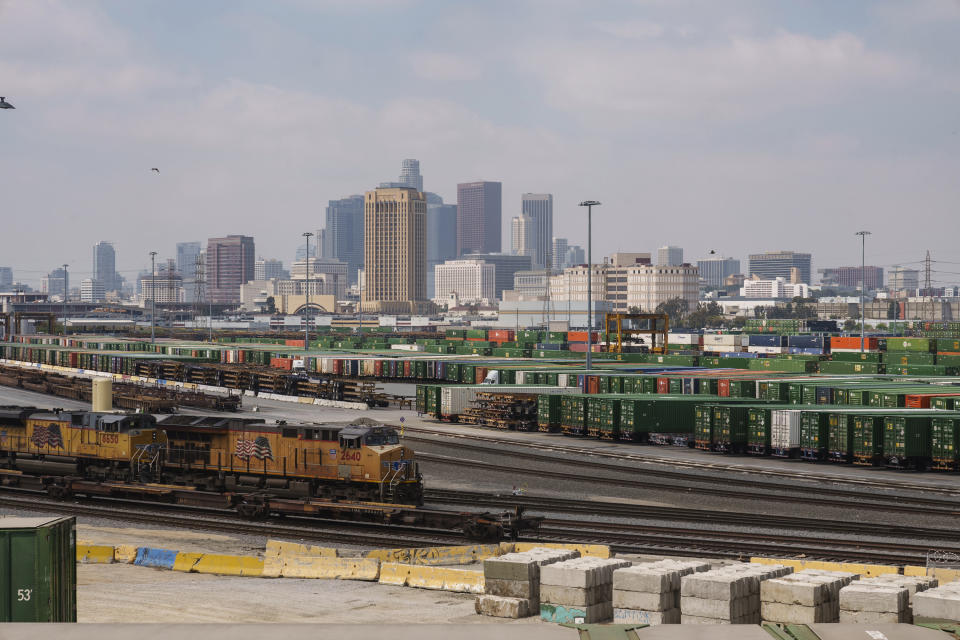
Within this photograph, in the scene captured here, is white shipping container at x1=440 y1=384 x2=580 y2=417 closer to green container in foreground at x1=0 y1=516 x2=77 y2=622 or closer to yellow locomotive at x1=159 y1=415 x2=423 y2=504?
yellow locomotive at x1=159 y1=415 x2=423 y2=504

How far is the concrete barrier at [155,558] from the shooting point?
2688 centimetres

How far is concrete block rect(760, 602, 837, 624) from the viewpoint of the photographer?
18.2 meters

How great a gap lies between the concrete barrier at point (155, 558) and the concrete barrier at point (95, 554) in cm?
76

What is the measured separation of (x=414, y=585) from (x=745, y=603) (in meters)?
8.82

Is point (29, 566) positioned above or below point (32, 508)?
above

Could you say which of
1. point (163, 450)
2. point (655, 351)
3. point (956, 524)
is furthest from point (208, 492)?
point (655, 351)

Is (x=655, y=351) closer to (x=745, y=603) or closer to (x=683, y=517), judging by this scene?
(x=683, y=517)

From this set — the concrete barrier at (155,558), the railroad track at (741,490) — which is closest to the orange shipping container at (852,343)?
the railroad track at (741,490)

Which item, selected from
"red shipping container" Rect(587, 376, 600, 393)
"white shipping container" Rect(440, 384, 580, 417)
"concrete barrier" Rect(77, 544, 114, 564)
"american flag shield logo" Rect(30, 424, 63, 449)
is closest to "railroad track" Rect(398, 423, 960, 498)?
"white shipping container" Rect(440, 384, 580, 417)

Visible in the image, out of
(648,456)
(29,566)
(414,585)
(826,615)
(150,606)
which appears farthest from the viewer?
(648,456)

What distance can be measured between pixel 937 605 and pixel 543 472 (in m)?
27.7

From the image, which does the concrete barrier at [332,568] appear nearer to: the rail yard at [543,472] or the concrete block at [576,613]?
the rail yard at [543,472]

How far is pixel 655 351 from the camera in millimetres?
116312

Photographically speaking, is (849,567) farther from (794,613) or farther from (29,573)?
(29,573)
